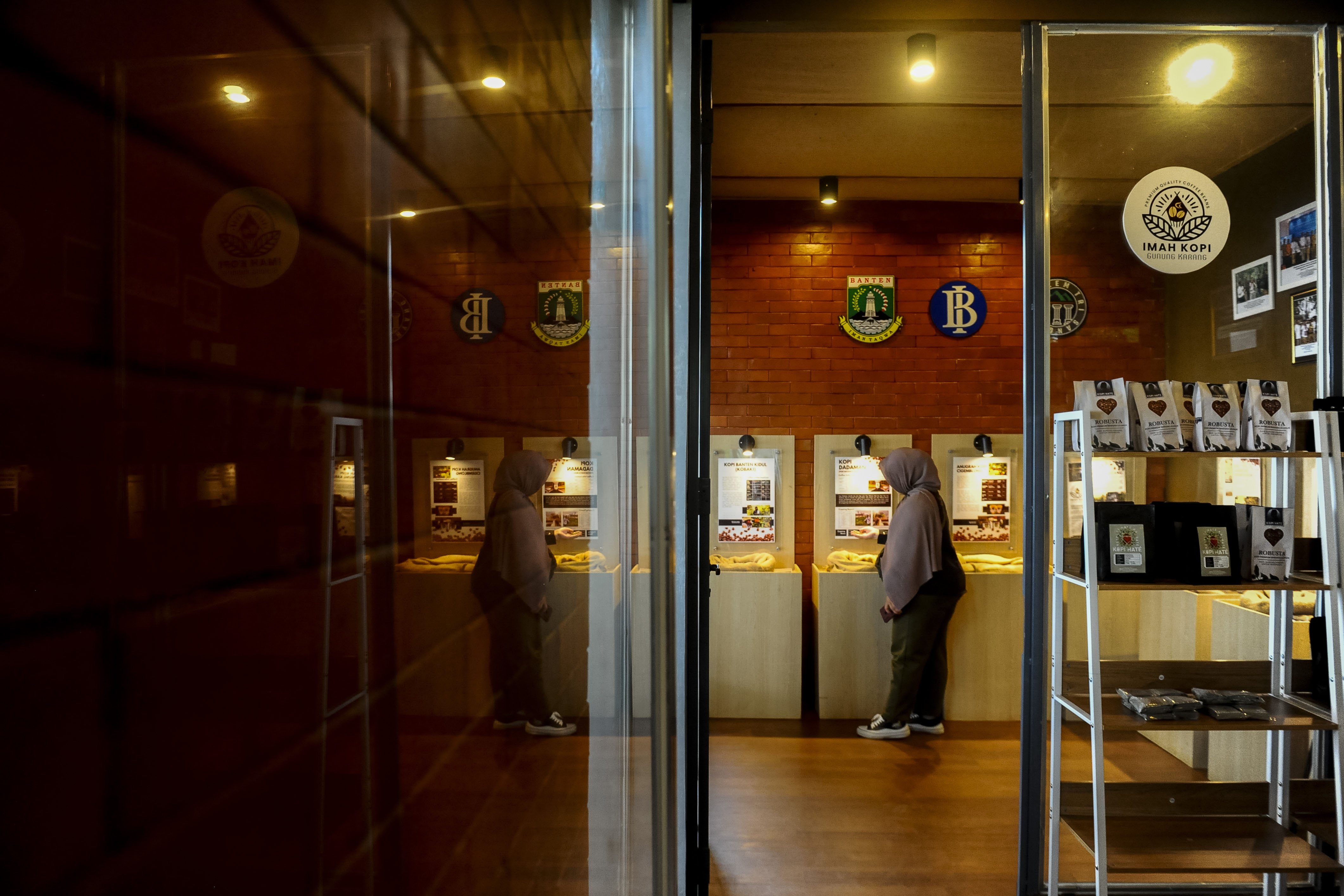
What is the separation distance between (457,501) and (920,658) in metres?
4.73

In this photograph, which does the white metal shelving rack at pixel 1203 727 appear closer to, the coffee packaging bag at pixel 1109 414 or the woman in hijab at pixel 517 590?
the coffee packaging bag at pixel 1109 414

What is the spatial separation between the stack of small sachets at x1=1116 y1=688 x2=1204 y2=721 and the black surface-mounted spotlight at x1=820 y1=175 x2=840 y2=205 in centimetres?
368

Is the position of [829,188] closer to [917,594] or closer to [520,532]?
[917,594]

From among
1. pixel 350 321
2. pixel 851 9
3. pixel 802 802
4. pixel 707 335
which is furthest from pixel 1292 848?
pixel 350 321

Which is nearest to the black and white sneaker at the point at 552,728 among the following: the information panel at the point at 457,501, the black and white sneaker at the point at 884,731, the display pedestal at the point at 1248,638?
the information panel at the point at 457,501

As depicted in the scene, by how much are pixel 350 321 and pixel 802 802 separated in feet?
12.9

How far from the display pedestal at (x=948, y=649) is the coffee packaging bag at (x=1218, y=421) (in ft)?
8.59

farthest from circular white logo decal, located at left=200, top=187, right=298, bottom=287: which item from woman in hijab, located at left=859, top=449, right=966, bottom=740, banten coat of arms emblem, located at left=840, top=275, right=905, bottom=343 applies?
banten coat of arms emblem, located at left=840, top=275, right=905, bottom=343

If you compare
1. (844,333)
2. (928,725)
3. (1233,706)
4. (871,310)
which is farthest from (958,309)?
(1233,706)

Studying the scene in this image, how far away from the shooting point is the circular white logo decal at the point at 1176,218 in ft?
8.83

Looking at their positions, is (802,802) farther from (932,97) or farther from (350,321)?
(350,321)

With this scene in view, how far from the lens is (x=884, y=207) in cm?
572

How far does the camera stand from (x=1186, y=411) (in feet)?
8.29

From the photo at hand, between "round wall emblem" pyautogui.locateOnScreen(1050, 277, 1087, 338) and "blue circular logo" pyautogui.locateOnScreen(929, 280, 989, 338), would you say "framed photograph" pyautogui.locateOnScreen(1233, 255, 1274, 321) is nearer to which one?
"round wall emblem" pyautogui.locateOnScreen(1050, 277, 1087, 338)
